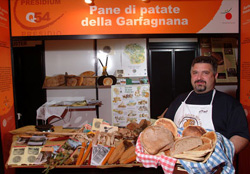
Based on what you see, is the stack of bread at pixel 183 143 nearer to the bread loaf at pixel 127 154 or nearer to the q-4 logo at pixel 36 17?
the bread loaf at pixel 127 154

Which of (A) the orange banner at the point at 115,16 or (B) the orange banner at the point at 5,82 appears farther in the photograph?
(A) the orange banner at the point at 115,16

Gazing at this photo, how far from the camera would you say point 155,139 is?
1325mm

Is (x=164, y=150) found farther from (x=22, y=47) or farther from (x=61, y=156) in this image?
(x=22, y=47)

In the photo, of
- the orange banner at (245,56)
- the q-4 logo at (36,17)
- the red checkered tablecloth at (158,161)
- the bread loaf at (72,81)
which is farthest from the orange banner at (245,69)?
the bread loaf at (72,81)

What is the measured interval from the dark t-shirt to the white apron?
0.15 ft

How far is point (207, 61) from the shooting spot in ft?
6.66

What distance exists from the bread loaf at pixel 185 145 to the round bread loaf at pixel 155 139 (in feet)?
0.21

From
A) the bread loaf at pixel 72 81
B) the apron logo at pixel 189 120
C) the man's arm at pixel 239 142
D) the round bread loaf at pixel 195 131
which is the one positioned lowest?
the man's arm at pixel 239 142

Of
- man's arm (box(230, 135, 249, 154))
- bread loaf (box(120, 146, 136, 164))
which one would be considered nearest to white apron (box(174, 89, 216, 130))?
man's arm (box(230, 135, 249, 154))

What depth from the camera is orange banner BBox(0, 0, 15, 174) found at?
3102mm

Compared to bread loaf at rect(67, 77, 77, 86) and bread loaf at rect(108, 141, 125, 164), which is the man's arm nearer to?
bread loaf at rect(108, 141, 125, 164)

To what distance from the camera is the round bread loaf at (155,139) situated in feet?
4.32

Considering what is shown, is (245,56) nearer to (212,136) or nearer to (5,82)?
(212,136)

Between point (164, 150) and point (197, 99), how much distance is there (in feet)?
3.28
